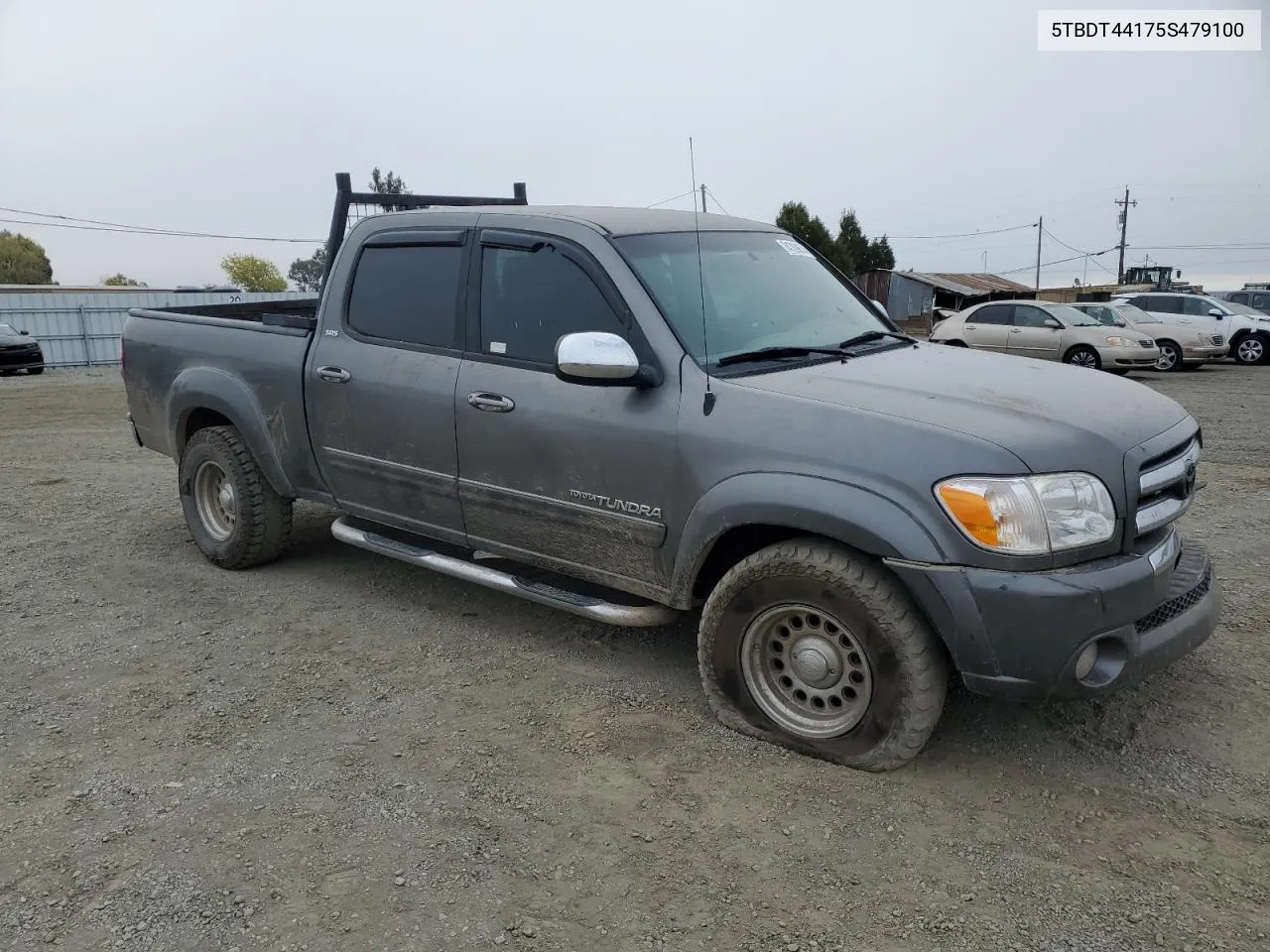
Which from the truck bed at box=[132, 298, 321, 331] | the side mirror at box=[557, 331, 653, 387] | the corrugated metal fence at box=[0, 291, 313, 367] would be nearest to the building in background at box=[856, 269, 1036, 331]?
the corrugated metal fence at box=[0, 291, 313, 367]

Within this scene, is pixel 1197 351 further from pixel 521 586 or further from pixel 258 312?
pixel 521 586

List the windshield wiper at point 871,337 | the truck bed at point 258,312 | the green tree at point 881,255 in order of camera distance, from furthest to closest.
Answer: the green tree at point 881,255
the truck bed at point 258,312
the windshield wiper at point 871,337

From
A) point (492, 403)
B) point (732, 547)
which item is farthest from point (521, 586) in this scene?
point (732, 547)

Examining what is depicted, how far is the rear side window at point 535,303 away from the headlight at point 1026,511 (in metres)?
1.45

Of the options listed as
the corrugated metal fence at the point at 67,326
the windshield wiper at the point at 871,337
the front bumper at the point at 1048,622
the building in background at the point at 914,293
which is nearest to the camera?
the front bumper at the point at 1048,622

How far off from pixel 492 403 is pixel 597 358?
74cm

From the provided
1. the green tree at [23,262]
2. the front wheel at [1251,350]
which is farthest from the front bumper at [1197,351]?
the green tree at [23,262]

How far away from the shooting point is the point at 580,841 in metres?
2.92

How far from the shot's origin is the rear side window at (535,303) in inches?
151

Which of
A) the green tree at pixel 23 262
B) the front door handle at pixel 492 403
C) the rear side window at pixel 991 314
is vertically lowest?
the rear side window at pixel 991 314

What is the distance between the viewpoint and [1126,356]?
16.8 m

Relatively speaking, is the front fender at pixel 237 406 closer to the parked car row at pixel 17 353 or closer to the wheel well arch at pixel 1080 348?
the wheel well arch at pixel 1080 348

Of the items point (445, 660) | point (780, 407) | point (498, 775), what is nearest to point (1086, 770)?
point (780, 407)

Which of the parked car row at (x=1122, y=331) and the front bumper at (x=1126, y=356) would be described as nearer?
the front bumper at (x=1126, y=356)
